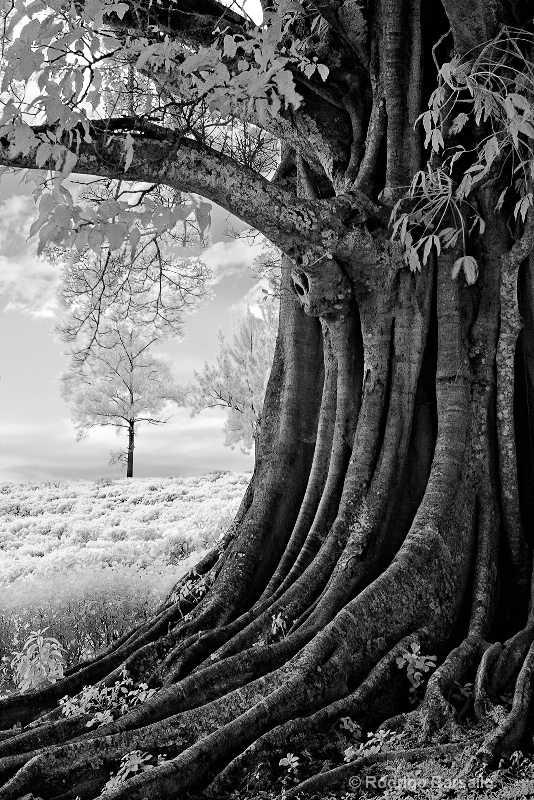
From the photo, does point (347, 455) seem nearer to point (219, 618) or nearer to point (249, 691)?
point (219, 618)

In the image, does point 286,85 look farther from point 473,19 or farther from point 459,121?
point 473,19

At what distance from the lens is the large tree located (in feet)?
14.5

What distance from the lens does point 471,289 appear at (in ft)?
21.1

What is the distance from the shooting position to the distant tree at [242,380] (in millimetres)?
26109

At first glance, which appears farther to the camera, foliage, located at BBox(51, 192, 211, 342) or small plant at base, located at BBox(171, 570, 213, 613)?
small plant at base, located at BBox(171, 570, 213, 613)

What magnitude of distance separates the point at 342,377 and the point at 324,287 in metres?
0.94

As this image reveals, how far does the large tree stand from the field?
2342 mm

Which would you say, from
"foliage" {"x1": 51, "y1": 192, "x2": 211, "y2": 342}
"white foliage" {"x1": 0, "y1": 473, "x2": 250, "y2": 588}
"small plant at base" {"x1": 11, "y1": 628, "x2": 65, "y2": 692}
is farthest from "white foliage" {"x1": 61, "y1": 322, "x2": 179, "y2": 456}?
"small plant at base" {"x1": 11, "y1": 628, "x2": 65, "y2": 692}

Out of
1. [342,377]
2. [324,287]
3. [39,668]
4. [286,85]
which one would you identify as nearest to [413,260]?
[324,287]

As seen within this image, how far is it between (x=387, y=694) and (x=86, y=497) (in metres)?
15.8

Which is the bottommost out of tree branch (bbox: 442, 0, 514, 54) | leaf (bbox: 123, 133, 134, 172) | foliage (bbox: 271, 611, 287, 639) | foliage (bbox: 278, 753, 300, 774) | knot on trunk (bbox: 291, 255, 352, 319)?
foliage (bbox: 278, 753, 300, 774)

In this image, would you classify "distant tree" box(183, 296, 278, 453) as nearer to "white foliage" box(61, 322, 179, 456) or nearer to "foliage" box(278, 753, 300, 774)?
"white foliage" box(61, 322, 179, 456)

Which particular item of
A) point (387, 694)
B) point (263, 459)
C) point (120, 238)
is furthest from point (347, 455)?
point (120, 238)

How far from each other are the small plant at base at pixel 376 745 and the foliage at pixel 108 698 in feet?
5.78
